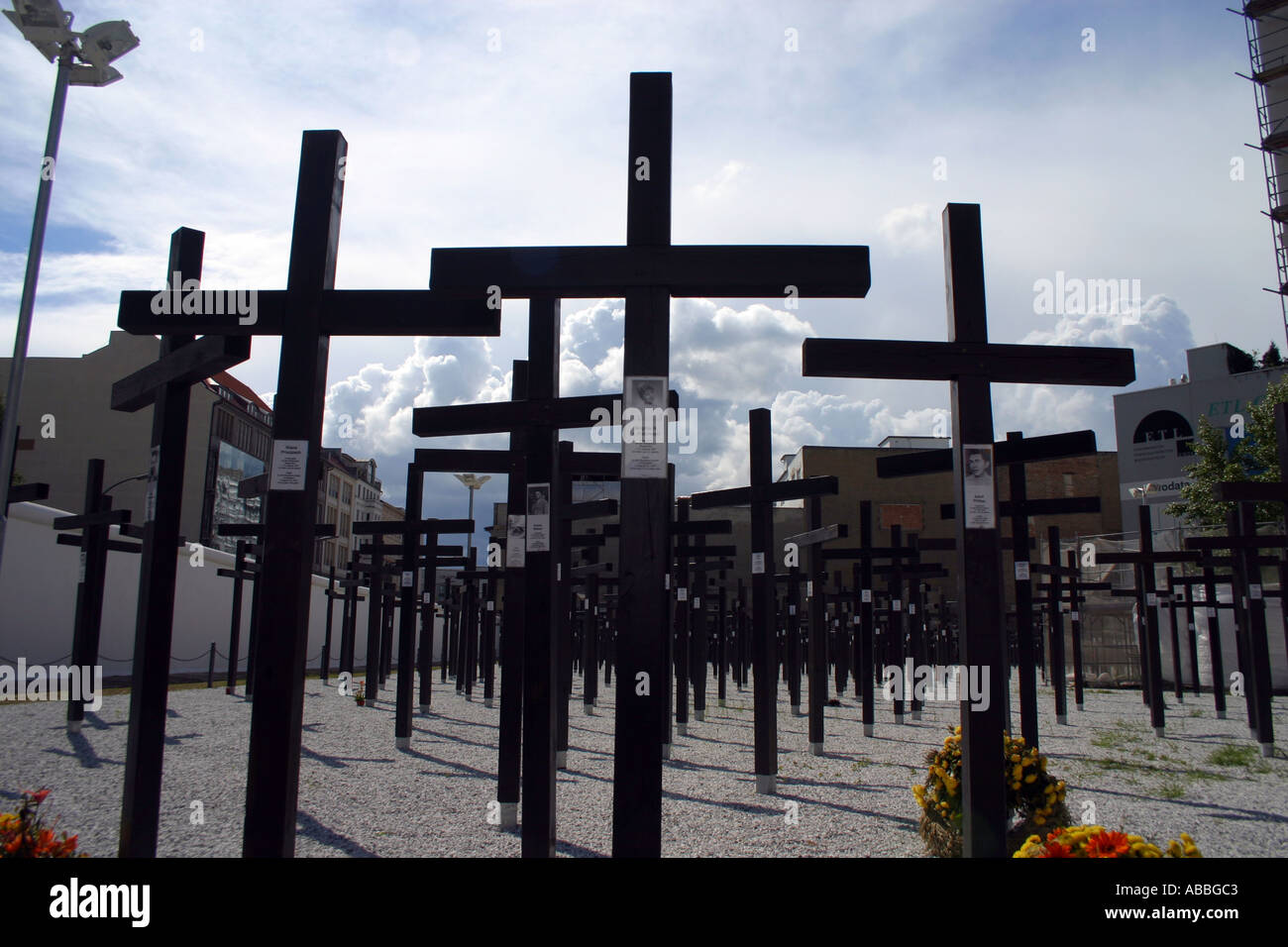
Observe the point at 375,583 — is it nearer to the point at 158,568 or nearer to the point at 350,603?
the point at 350,603

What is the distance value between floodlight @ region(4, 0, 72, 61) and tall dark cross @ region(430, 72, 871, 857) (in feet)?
38.3

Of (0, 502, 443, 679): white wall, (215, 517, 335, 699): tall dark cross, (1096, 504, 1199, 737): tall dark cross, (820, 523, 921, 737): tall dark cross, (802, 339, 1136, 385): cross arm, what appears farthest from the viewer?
(0, 502, 443, 679): white wall

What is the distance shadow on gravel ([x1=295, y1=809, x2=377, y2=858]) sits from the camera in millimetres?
6758

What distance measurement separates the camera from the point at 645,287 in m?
4.59

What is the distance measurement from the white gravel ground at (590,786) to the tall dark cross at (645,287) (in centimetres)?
314

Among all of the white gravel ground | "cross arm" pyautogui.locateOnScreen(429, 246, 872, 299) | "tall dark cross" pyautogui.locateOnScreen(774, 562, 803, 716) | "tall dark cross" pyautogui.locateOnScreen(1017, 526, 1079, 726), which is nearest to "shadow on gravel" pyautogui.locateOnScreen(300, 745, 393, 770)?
the white gravel ground

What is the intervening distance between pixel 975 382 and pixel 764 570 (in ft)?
15.5

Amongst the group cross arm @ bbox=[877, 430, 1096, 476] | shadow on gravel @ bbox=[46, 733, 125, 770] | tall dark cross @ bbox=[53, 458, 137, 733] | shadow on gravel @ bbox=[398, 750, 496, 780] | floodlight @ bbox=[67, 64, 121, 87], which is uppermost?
floodlight @ bbox=[67, 64, 121, 87]

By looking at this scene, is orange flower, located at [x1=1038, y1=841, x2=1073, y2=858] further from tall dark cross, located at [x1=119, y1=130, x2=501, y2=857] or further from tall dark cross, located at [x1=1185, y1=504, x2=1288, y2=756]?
tall dark cross, located at [x1=1185, y1=504, x2=1288, y2=756]

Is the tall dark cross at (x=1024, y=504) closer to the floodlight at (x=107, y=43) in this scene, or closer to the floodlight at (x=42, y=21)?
the floodlight at (x=107, y=43)

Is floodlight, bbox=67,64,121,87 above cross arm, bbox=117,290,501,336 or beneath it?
above

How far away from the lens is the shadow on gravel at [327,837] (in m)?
6.76
